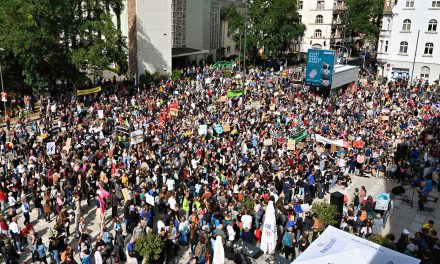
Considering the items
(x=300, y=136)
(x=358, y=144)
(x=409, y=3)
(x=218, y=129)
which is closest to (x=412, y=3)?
(x=409, y=3)

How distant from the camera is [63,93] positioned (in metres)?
34.8

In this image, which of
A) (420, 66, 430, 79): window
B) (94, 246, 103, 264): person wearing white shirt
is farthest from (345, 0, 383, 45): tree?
(94, 246, 103, 264): person wearing white shirt

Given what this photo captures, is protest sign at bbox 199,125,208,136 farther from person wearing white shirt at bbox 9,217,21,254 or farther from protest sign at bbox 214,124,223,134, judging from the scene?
person wearing white shirt at bbox 9,217,21,254

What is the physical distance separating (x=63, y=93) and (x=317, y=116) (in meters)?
21.2

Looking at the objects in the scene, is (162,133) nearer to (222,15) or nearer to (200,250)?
(200,250)

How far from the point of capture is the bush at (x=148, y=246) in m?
12.2

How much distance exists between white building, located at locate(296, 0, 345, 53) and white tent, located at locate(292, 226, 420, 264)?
63.2m

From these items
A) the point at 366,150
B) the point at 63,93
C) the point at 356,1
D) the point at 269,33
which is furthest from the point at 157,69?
the point at 356,1

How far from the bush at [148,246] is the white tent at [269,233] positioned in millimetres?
3551

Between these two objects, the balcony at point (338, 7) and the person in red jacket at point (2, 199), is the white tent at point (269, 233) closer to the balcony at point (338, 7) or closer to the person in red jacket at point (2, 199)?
the person in red jacket at point (2, 199)

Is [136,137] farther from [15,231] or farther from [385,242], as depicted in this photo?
[385,242]

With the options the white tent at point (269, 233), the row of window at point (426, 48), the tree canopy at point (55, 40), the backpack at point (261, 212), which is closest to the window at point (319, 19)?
the row of window at point (426, 48)

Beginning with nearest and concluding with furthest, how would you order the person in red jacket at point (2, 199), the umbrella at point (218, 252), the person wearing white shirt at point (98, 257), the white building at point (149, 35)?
the person wearing white shirt at point (98, 257)
the umbrella at point (218, 252)
the person in red jacket at point (2, 199)
the white building at point (149, 35)

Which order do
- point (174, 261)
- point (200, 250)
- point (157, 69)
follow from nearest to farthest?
point (200, 250), point (174, 261), point (157, 69)
